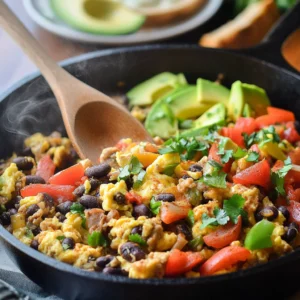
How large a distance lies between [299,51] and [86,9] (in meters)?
1.95

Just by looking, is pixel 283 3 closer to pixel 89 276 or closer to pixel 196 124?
→ pixel 196 124

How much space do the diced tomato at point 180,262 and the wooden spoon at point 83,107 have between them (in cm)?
110

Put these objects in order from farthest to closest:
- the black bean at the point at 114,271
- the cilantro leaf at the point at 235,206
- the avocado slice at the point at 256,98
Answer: the avocado slice at the point at 256,98, the cilantro leaf at the point at 235,206, the black bean at the point at 114,271

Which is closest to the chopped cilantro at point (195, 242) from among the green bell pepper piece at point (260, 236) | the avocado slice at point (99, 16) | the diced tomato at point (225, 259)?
the diced tomato at point (225, 259)

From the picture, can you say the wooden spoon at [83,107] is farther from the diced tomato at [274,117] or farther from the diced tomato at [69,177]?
the diced tomato at [274,117]

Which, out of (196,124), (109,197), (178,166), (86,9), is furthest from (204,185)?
(86,9)

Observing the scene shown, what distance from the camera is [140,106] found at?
4.01 metres

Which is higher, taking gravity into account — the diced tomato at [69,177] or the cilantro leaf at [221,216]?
the diced tomato at [69,177]

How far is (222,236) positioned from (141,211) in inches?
16.1

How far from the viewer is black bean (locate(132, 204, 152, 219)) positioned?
2709 millimetres

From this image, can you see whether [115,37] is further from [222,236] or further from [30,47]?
[222,236]

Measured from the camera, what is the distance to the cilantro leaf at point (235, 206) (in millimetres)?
2676

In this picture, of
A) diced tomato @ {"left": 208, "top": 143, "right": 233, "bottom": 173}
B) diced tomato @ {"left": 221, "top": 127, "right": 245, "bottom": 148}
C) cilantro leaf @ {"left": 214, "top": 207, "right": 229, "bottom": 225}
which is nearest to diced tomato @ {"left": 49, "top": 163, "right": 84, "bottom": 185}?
diced tomato @ {"left": 208, "top": 143, "right": 233, "bottom": 173}

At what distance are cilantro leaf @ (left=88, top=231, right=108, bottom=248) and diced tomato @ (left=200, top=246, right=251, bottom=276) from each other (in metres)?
0.49
